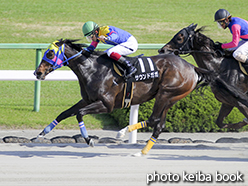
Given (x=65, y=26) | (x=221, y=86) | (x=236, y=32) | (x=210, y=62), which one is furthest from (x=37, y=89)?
(x=65, y=26)

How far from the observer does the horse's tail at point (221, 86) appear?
4.77 meters

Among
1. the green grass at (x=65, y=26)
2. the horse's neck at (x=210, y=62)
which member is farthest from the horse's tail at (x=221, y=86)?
the green grass at (x=65, y=26)

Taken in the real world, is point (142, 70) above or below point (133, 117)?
above

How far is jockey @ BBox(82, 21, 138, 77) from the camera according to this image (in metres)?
4.50

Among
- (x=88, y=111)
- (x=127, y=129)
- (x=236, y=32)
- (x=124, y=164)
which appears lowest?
(x=124, y=164)

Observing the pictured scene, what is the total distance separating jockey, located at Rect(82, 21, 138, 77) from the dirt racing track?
107 centimetres

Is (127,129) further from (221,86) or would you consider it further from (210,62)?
(210,62)

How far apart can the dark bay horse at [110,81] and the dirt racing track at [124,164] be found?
32cm

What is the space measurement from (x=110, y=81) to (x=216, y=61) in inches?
58.9

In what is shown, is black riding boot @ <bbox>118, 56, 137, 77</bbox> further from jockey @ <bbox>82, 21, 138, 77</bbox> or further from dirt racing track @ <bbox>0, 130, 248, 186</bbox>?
dirt racing track @ <bbox>0, 130, 248, 186</bbox>

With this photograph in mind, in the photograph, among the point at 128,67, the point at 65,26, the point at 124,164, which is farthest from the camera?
the point at 65,26

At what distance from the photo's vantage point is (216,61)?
5.09m

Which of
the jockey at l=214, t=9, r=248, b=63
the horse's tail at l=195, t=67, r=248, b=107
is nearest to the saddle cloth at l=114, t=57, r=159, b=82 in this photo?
the horse's tail at l=195, t=67, r=248, b=107

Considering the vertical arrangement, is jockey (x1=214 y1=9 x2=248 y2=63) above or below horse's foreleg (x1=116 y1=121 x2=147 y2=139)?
above
